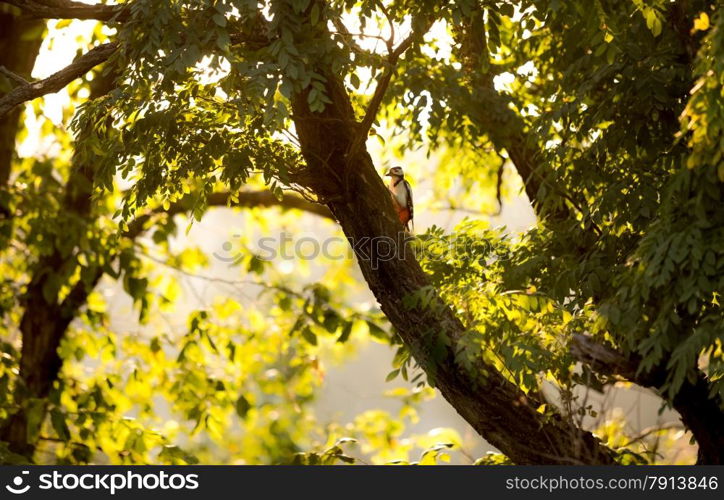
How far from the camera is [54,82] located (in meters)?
5.20

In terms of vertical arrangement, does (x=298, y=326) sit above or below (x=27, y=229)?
below

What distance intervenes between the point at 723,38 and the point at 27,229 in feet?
22.9

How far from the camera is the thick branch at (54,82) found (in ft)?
16.9

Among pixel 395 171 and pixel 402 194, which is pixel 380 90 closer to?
pixel 402 194

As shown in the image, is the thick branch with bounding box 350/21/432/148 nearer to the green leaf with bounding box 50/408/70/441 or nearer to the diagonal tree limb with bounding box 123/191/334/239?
the green leaf with bounding box 50/408/70/441

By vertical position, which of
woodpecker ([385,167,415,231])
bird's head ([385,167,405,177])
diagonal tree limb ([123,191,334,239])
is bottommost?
woodpecker ([385,167,415,231])

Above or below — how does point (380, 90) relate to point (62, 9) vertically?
below

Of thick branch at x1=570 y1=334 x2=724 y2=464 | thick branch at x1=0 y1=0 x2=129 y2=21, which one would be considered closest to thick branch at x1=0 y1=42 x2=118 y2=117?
thick branch at x1=0 y1=0 x2=129 y2=21

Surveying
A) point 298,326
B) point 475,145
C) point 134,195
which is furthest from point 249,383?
point 134,195

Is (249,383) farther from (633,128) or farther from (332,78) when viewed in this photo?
(633,128)

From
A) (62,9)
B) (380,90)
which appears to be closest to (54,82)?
(62,9)

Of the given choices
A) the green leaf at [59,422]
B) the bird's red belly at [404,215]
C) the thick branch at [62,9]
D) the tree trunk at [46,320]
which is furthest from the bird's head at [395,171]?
the green leaf at [59,422]

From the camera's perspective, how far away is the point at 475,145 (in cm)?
758

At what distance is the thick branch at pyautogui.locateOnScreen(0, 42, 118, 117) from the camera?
514 centimetres
